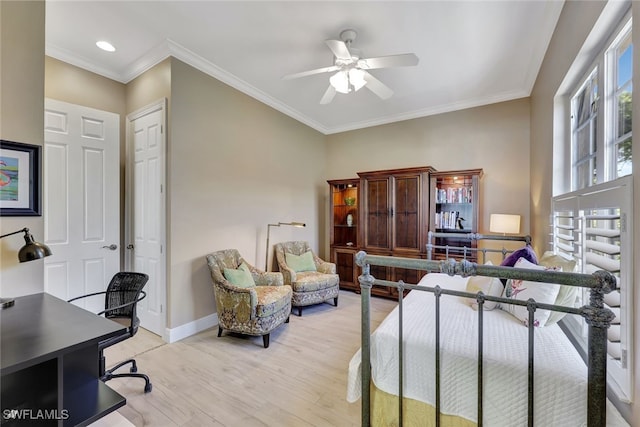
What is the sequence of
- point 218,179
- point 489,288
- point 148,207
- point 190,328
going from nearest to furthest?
1. point 489,288
2. point 190,328
3. point 148,207
4. point 218,179

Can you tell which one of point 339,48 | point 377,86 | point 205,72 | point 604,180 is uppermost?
point 205,72

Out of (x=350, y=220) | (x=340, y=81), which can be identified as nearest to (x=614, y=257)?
(x=340, y=81)

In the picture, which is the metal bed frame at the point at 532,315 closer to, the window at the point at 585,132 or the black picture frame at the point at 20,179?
the window at the point at 585,132

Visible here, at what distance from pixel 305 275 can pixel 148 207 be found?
2154 millimetres

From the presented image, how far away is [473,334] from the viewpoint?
140 centimetres

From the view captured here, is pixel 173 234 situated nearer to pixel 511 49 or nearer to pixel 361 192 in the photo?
pixel 361 192

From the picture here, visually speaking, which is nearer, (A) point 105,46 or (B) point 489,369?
(B) point 489,369

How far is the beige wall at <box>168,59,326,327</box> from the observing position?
2891 mm

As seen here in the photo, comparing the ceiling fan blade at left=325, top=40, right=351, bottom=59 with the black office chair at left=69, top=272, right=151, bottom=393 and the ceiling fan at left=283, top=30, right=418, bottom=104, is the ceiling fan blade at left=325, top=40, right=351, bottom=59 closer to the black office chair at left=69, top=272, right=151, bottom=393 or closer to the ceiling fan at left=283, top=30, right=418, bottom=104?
the ceiling fan at left=283, top=30, right=418, bottom=104

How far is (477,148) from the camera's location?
3979mm

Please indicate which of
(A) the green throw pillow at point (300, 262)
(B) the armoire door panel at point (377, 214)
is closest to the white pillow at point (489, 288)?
(B) the armoire door panel at point (377, 214)

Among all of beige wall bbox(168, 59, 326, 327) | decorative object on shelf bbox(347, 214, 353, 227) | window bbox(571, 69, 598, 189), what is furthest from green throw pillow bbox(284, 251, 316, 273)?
window bbox(571, 69, 598, 189)

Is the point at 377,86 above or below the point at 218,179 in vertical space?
above

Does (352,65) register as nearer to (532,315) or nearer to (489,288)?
(489,288)
